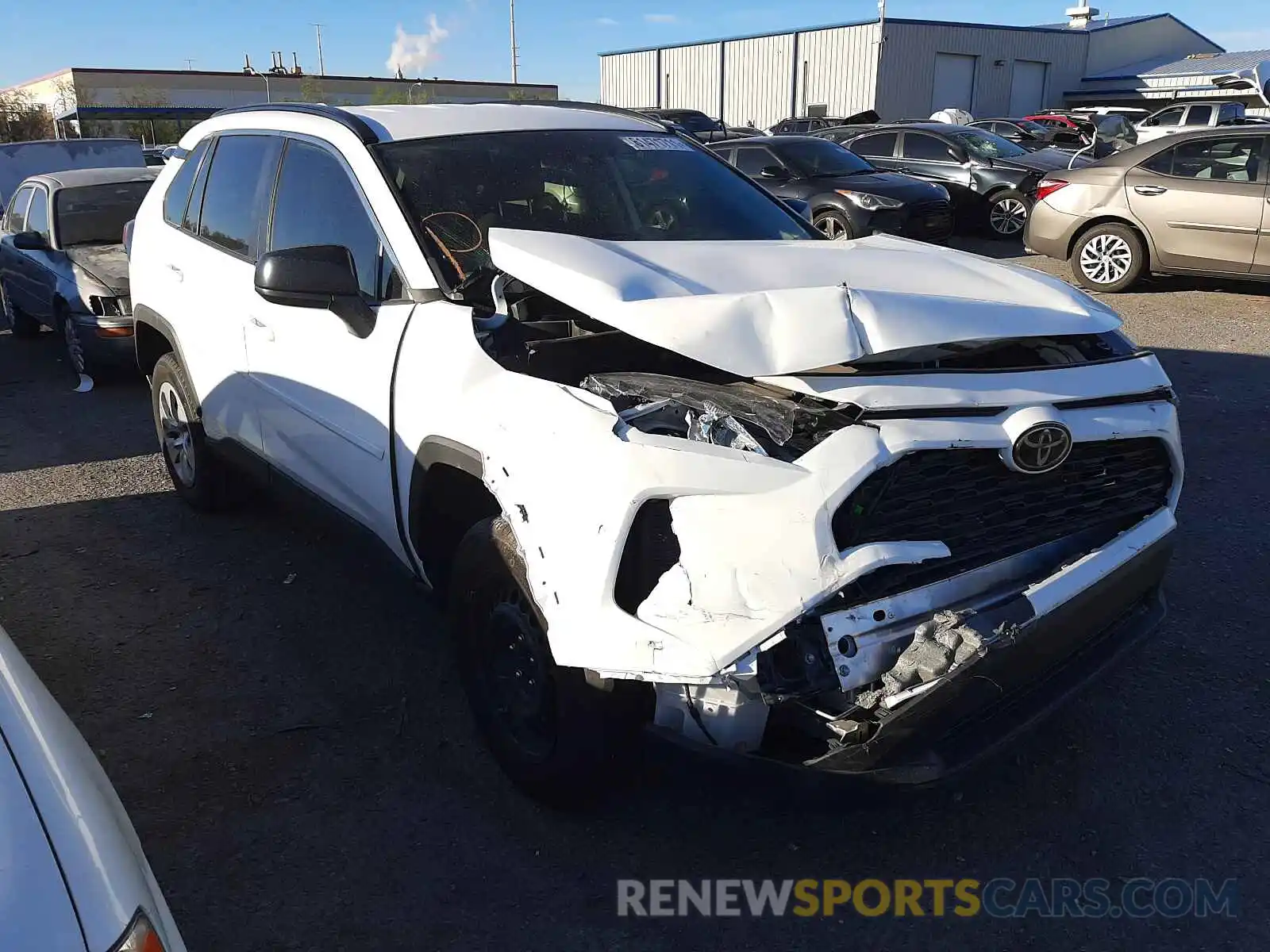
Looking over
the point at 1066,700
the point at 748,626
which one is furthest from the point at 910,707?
the point at 1066,700

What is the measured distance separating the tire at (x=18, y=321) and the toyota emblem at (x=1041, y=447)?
995cm

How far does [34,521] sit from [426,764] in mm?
3297

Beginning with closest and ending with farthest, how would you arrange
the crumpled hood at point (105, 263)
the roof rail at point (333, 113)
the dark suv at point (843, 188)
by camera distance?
the roof rail at point (333, 113) < the crumpled hood at point (105, 263) < the dark suv at point (843, 188)

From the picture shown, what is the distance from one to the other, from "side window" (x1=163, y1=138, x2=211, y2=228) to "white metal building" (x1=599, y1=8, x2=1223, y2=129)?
106ft

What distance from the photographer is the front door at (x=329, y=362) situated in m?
3.22

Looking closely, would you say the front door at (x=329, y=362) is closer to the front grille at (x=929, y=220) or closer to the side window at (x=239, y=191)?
the side window at (x=239, y=191)

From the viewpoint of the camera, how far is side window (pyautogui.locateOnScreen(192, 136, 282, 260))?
4.05 metres

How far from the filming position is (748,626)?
2143 mm

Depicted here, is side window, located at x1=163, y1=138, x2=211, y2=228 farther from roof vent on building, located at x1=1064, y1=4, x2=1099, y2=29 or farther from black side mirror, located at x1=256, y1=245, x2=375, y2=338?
roof vent on building, located at x1=1064, y1=4, x2=1099, y2=29

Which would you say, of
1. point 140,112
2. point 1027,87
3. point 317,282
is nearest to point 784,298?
point 317,282

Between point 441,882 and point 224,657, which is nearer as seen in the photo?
point 441,882

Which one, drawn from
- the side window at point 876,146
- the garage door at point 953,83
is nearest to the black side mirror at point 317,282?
the side window at point 876,146

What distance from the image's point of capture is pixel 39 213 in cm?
874

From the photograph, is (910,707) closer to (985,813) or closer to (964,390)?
(964,390)
